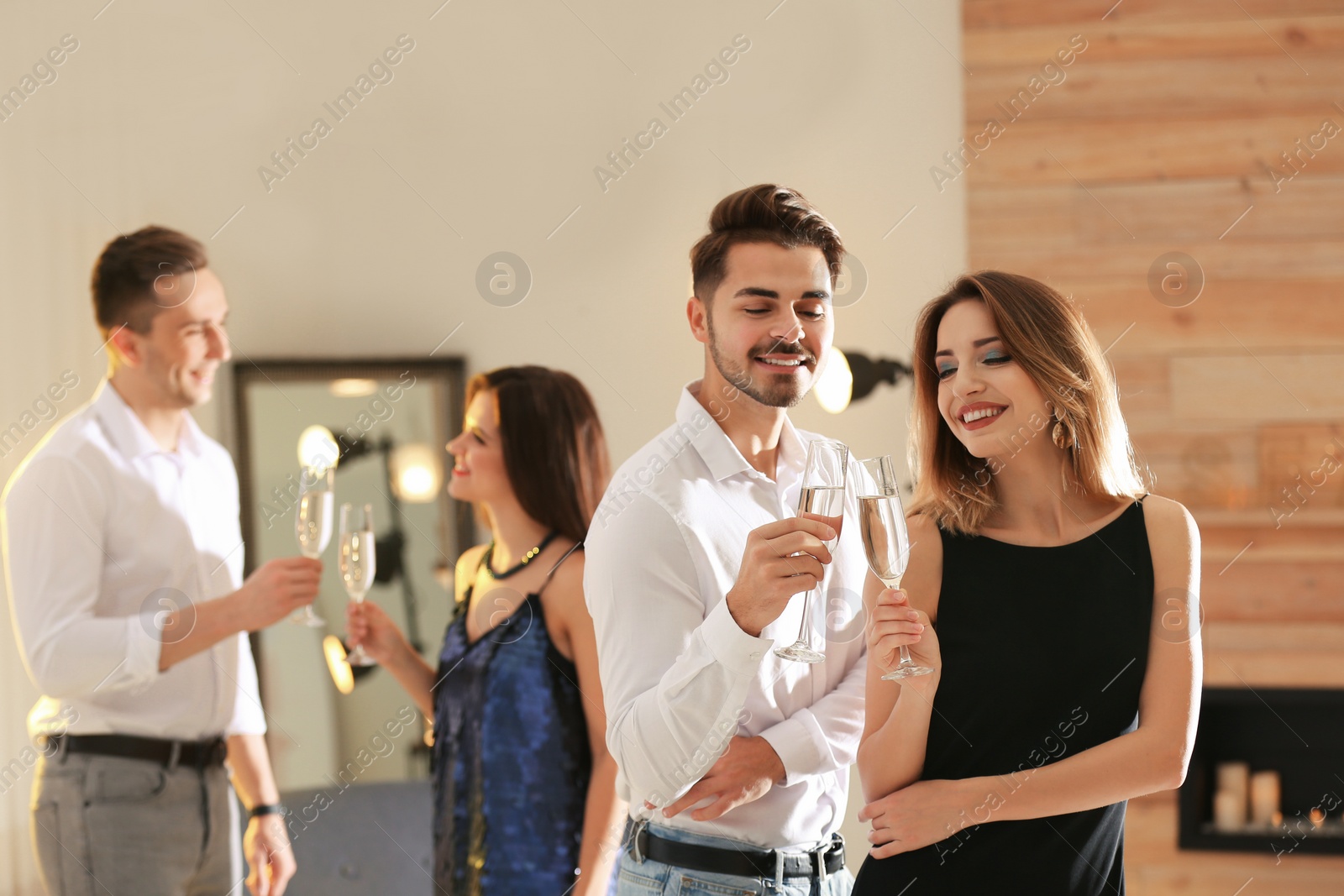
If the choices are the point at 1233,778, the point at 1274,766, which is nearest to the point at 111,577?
the point at 1233,778

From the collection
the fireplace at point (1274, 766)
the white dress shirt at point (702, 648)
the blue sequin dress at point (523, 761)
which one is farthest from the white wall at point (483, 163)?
the fireplace at point (1274, 766)

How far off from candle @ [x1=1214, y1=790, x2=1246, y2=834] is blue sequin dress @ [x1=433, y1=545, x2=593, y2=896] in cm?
177

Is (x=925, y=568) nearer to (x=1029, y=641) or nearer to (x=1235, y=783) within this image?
(x=1029, y=641)

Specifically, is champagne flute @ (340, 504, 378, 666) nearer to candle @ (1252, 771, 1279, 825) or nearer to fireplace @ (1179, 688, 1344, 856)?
fireplace @ (1179, 688, 1344, 856)

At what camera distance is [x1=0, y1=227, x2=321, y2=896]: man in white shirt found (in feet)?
7.70

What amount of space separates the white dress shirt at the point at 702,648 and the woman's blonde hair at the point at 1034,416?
171 millimetres

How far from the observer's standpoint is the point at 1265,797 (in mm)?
2832

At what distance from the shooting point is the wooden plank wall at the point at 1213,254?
111 inches

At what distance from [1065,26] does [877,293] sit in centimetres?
90

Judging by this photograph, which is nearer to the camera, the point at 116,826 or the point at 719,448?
the point at 719,448

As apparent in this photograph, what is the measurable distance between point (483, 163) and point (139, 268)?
89 centimetres

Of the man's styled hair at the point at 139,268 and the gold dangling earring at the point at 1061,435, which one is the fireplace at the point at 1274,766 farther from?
the man's styled hair at the point at 139,268

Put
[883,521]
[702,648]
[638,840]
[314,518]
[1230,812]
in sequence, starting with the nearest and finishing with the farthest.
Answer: [883,521] < [702,648] < [638,840] < [314,518] < [1230,812]

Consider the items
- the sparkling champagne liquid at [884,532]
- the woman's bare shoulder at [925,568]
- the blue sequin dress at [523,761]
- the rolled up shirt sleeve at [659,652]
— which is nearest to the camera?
the sparkling champagne liquid at [884,532]
